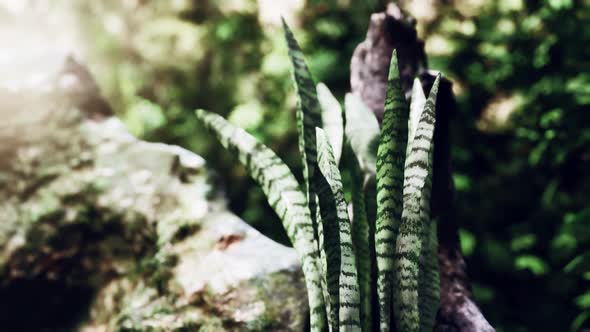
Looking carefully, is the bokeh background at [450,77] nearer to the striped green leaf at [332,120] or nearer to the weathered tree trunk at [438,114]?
the weathered tree trunk at [438,114]

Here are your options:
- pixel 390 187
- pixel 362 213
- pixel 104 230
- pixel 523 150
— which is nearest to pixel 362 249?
pixel 362 213

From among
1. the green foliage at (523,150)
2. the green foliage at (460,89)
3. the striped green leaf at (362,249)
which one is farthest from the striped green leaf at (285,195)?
the green foliage at (460,89)

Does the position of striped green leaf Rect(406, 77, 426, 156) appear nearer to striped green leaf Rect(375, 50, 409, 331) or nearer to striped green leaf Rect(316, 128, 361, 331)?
striped green leaf Rect(375, 50, 409, 331)

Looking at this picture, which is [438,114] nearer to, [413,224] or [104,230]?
[413,224]

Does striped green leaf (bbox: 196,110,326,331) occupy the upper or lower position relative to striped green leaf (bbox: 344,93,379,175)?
lower

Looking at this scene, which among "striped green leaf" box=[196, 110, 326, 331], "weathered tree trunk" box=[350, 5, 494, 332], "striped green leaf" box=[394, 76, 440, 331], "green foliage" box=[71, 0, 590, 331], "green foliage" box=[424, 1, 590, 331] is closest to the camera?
"striped green leaf" box=[394, 76, 440, 331]

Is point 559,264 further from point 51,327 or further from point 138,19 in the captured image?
point 138,19

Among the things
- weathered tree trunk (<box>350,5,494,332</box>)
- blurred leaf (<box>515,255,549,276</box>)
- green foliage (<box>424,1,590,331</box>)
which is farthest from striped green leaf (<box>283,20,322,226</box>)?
blurred leaf (<box>515,255,549,276</box>)
